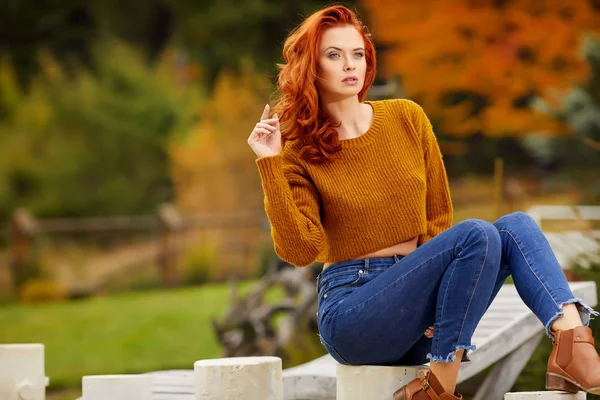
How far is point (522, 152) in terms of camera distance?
13516 mm

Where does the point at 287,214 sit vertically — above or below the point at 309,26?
below

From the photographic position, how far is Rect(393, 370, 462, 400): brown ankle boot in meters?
2.79

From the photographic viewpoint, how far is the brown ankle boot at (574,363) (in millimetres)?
2660

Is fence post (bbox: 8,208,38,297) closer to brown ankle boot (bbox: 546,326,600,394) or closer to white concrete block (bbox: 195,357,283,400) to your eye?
white concrete block (bbox: 195,357,283,400)

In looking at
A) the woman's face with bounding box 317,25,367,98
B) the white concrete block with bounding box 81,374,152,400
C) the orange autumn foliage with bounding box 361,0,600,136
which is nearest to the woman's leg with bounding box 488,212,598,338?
the woman's face with bounding box 317,25,367,98

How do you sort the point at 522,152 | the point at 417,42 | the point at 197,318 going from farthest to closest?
the point at 522,152 < the point at 417,42 < the point at 197,318

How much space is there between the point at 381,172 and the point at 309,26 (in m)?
0.52

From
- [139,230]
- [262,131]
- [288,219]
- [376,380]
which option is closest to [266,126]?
[262,131]

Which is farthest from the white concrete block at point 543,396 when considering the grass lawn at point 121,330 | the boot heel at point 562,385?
the grass lawn at point 121,330

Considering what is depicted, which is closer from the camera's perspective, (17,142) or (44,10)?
(17,142)

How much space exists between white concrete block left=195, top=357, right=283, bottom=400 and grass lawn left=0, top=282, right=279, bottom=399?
182 inches

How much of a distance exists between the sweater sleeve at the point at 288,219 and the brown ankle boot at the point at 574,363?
76 centimetres

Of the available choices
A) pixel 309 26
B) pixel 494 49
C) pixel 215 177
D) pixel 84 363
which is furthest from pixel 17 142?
pixel 309 26

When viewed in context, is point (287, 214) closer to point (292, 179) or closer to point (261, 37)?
point (292, 179)
